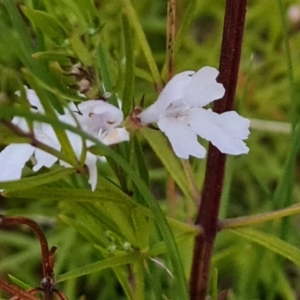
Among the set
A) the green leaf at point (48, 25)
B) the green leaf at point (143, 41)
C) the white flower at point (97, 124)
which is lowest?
the white flower at point (97, 124)

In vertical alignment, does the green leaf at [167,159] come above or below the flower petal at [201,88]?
above

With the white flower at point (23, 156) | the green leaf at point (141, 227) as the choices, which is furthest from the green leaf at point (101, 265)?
the white flower at point (23, 156)

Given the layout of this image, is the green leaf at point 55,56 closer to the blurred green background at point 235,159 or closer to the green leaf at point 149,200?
the green leaf at point 149,200

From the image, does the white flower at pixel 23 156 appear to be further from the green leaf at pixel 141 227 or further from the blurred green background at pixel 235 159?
the blurred green background at pixel 235 159

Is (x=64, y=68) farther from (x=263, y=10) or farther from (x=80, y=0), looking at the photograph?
(x=263, y=10)

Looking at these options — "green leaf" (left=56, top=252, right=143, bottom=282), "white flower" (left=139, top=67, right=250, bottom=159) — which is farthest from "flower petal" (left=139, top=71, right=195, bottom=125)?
"green leaf" (left=56, top=252, right=143, bottom=282)

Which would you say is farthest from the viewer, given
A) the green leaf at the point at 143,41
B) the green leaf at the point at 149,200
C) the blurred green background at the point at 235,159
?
the blurred green background at the point at 235,159

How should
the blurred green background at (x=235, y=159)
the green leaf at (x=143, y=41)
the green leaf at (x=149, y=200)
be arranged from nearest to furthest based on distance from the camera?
the green leaf at (x=149, y=200), the green leaf at (x=143, y=41), the blurred green background at (x=235, y=159)

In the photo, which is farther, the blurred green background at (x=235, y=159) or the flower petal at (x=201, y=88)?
the blurred green background at (x=235, y=159)

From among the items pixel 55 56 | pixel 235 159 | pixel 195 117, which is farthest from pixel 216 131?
pixel 235 159
